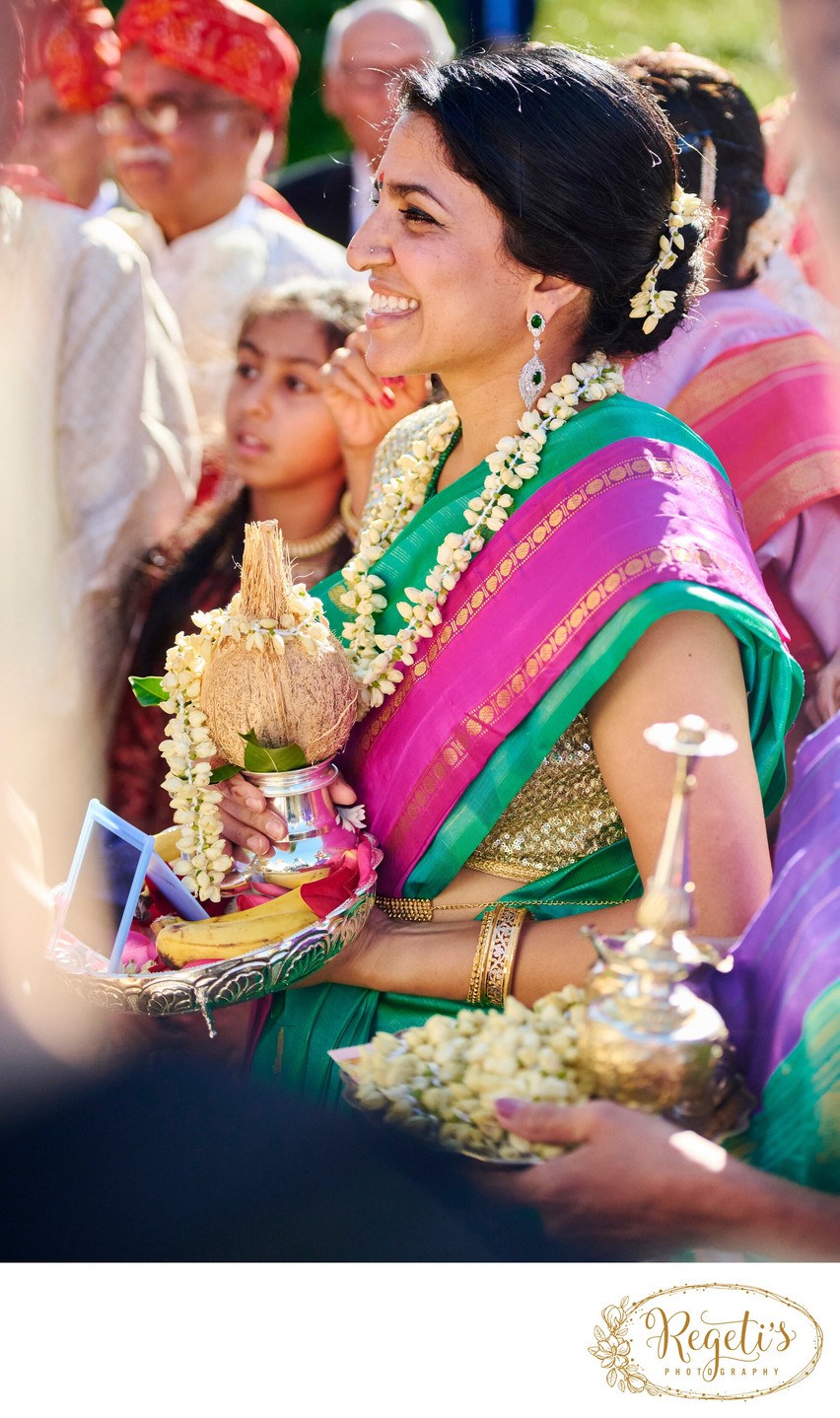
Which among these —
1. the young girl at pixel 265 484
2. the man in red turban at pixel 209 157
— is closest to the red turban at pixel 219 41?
the man in red turban at pixel 209 157

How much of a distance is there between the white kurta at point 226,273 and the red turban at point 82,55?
46 centimetres

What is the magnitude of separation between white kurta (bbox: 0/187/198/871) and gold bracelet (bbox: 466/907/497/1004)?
114cm

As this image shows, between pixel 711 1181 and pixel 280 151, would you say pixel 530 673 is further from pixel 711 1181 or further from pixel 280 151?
pixel 280 151

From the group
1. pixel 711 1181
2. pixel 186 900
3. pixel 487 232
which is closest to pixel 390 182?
pixel 487 232

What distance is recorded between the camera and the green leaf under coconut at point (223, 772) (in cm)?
162

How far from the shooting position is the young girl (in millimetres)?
2955

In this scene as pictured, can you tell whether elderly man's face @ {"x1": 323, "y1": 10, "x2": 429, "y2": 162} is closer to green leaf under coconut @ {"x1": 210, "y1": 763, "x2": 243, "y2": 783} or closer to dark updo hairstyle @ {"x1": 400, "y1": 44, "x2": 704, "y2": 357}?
dark updo hairstyle @ {"x1": 400, "y1": 44, "x2": 704, "y2": 357}

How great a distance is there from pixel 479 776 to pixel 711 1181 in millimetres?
604

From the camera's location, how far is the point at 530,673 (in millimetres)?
1623

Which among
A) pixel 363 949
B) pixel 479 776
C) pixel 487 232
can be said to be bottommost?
pixel 363 949

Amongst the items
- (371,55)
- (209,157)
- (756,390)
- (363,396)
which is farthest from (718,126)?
(371,55)

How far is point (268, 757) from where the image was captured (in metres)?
1.54

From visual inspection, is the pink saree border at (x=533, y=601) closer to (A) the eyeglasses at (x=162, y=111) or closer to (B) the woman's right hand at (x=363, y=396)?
Result: (B) the woman's right hand at (x=363, y=396)

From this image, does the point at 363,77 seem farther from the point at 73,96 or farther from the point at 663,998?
the point at 663,998
